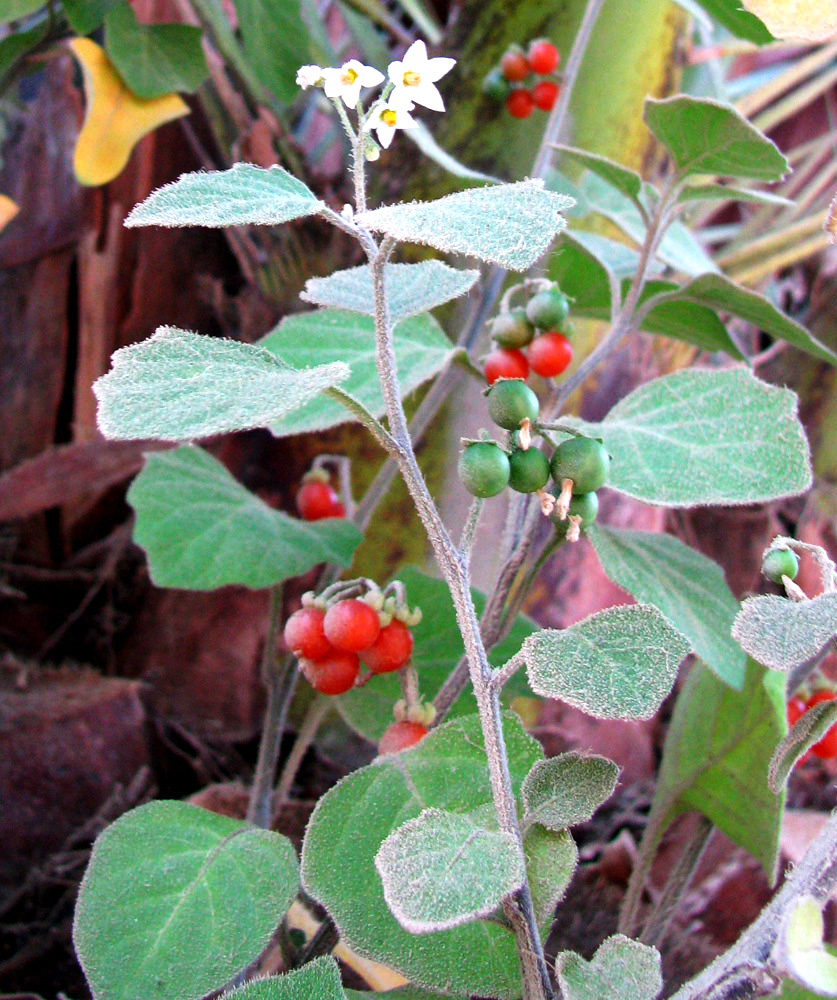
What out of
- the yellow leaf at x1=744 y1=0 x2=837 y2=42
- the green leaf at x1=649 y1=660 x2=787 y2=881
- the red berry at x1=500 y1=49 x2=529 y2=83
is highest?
the yellow leaf at x1=744 y1=0 x2=837 y2=42

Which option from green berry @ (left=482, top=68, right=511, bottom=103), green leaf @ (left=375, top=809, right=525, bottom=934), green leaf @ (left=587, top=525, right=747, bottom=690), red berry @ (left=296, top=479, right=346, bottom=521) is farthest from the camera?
green berry @ (left=482, top=68, right=511, bottom=103)

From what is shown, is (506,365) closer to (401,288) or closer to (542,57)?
(401,288)

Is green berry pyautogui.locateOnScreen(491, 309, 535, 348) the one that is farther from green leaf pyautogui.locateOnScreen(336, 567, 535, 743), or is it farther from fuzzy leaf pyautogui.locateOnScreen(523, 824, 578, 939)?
fuzzy leaf pyautogui.locateOnScreen(523, 824, 578, 939)

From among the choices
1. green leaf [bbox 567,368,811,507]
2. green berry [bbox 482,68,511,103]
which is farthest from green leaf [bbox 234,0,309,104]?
green leaf [bbox 567,368,811,507]

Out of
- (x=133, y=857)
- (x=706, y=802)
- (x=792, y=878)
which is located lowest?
(x=706, y=802)

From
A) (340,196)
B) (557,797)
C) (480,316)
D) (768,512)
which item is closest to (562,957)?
(557,797)

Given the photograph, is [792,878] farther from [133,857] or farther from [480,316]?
[480,316]
